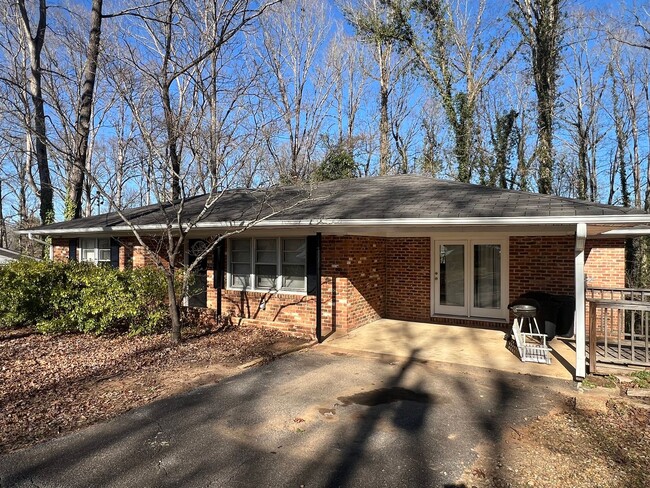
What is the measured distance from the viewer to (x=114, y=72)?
8148mm

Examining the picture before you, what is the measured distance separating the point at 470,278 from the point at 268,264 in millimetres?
4299

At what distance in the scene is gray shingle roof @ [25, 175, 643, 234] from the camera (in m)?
5.89

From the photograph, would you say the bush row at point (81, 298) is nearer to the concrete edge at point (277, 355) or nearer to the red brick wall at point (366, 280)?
the red brick wall at point (366, 280)

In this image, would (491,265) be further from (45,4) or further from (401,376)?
(45,4)

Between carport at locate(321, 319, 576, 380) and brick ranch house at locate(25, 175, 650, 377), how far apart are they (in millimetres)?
508

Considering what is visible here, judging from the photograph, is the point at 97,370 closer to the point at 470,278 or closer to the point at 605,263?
the point at 470,278

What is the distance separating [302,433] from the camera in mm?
4035

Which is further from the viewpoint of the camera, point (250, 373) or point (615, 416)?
point (250, 373)

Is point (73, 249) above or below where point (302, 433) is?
above

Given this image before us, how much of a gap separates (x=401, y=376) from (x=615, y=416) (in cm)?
237

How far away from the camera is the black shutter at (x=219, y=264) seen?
30.1 feet

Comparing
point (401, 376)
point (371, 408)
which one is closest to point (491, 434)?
point (371, 408)

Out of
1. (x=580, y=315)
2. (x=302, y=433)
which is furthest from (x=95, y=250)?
(x=580, y=315)

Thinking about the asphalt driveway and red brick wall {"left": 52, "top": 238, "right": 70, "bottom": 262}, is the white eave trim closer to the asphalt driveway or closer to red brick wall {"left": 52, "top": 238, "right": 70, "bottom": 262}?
Answer: the asphalt driveway
